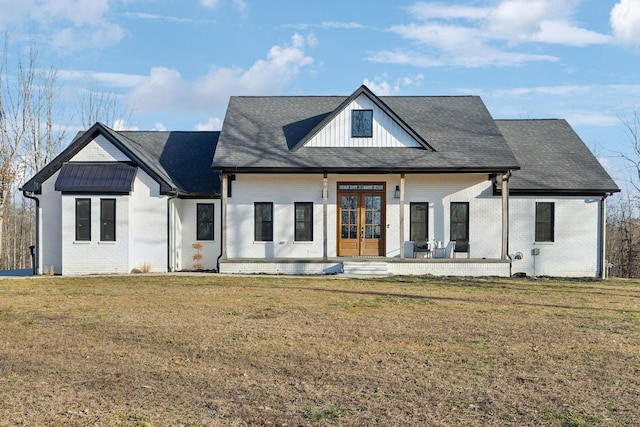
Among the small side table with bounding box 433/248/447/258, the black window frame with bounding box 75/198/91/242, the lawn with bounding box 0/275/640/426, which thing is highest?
the black window frame with bounding box 75/198/91/242

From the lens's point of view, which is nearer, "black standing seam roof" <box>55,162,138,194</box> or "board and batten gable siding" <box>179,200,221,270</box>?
"black standing seam roof" <box>55,162,138,194</box>

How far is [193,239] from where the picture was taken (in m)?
22.3

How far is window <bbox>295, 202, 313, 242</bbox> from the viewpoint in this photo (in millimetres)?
21781

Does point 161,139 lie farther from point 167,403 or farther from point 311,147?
point 167,403

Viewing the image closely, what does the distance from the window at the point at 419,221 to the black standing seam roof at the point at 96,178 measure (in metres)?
9.93

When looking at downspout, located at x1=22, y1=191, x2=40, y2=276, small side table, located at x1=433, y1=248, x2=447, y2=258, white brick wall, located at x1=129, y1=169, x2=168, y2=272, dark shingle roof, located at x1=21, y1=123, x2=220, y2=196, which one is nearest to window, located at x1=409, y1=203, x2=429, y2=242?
small side table, located at x1=433, y1=248, x2=447, y2=258

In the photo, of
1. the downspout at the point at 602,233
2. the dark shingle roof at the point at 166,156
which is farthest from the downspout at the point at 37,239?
the downspout at the point at 602,233

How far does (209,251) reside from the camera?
73.4 feet

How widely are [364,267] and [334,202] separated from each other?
2.92 m

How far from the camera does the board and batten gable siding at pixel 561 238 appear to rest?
21828 mm

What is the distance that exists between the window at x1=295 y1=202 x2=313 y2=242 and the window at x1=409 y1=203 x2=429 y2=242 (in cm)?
365

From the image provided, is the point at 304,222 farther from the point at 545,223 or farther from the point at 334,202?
the point at 545,223

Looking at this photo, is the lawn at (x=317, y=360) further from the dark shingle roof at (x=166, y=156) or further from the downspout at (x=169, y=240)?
the dark shingle roof at (x=166, y=156)

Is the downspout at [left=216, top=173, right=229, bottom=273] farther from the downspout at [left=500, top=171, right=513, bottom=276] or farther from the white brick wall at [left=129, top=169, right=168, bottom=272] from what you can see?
the downspout at [left=500, top=171, right=513, bottom=276]
